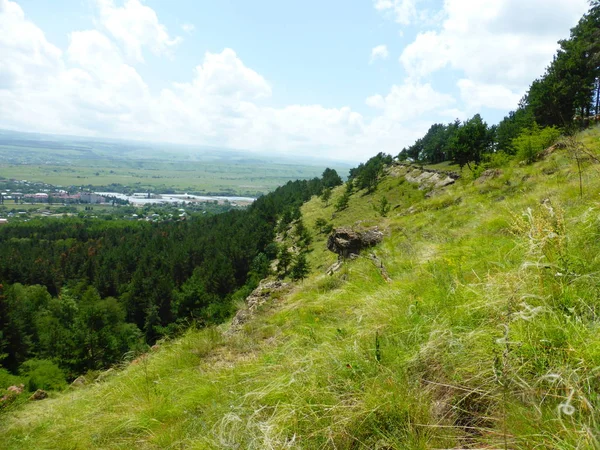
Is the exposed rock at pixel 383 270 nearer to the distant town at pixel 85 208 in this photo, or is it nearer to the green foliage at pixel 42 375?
the green foliage at pixel 42 375

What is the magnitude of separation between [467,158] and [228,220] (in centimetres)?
6363

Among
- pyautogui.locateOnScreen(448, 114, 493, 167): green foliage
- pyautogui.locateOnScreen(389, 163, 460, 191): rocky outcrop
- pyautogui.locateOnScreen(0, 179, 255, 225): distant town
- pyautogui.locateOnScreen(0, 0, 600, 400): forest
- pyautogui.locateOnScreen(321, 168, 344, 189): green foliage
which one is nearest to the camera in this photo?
pyautogui.locateOnScreen(0, 0, 600, 400): forest

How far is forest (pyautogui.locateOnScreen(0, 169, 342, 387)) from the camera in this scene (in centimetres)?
3431

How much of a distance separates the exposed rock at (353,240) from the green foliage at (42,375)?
2459 cm

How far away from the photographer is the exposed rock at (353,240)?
34.2ft

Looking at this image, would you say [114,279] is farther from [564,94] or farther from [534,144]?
[564,94]

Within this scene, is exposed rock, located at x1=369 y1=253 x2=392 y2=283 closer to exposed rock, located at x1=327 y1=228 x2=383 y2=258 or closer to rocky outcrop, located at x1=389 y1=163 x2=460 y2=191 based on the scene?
exposed rock, located at x1=327 y1=228 x2=383 y2=258

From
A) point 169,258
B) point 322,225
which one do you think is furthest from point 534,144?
point 169,258

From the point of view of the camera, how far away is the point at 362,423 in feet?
7.16

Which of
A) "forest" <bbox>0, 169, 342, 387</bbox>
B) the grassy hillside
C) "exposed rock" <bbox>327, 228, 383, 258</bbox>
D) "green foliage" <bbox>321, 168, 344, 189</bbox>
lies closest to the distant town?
"forest" <bbox>0, 169, 342, 387</bbox>

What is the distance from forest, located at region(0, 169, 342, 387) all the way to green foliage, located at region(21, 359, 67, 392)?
268mm

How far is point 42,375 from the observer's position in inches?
1051

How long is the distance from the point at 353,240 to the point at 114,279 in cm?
6823

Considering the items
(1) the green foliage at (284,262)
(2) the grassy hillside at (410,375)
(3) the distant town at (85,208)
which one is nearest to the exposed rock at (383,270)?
(2) the grassy hillside at (410,375)
